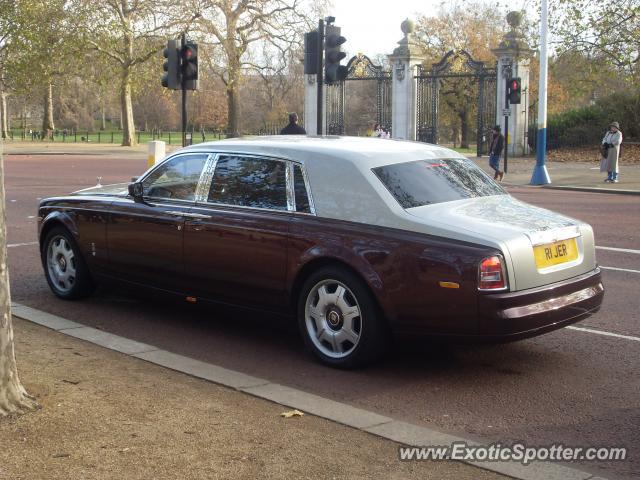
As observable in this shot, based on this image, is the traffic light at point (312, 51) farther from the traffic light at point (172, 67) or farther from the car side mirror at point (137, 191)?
the car side mirror at point (137, 191)

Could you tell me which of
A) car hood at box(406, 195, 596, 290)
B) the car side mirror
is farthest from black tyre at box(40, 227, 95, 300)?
car hood at box(406, 195, 596, 290)

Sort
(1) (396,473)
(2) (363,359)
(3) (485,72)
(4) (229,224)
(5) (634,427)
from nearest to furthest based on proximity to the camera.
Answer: (1) (396,473) < (5) (634,427) < (2) (363,359) < (4) (229,224) < (3) (485,72)

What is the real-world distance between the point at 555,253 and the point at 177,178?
10.7 ft

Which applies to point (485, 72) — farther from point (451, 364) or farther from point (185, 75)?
point (451, 364)

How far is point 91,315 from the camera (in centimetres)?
769

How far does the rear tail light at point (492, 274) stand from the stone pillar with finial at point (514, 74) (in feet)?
93.5

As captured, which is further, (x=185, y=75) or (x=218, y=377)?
(x=185, y=75)

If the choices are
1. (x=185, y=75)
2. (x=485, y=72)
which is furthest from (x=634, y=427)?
(x=485, y=72)

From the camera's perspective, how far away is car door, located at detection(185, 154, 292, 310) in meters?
6.39

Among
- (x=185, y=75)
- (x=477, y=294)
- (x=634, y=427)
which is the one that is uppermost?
(x=185, y=75)

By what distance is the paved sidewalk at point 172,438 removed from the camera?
13.4ft

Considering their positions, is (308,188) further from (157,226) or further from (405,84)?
(405,84)

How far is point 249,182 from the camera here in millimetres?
6781

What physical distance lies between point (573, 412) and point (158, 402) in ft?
8.24
